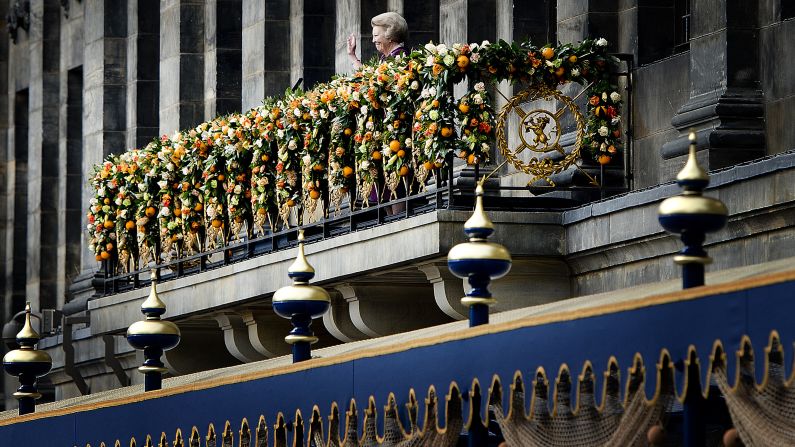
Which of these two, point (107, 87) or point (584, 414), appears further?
point (107, 87)

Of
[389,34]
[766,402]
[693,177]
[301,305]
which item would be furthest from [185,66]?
[766,402]

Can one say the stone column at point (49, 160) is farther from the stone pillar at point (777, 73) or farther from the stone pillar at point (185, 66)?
the stone pillar at point (777, 73)

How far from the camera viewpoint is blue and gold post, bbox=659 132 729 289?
9.77 m

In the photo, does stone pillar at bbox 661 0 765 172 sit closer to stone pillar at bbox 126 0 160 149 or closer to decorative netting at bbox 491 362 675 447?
decorative netting at bbox 491 362 675 447

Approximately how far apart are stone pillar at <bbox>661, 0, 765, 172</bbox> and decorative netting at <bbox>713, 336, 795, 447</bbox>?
23.5 ft

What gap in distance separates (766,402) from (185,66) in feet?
67.1

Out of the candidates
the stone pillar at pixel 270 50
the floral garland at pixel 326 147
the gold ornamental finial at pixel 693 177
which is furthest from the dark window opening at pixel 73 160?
the gold ornamental finial at pixel 693 177

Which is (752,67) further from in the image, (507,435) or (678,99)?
(507,435)

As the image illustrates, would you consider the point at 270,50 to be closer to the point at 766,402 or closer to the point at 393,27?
the point at 393,27

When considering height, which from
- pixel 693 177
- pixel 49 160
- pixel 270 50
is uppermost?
pixel 49 160

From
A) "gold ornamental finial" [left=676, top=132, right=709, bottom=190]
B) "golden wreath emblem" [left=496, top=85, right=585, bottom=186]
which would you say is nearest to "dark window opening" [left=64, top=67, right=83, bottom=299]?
"golden wreath emblem" [left=496, top=85, right=585, bottom=186]

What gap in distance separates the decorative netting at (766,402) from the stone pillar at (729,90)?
7152 mm

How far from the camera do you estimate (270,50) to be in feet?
87.4

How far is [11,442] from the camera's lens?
→ 18297mm
